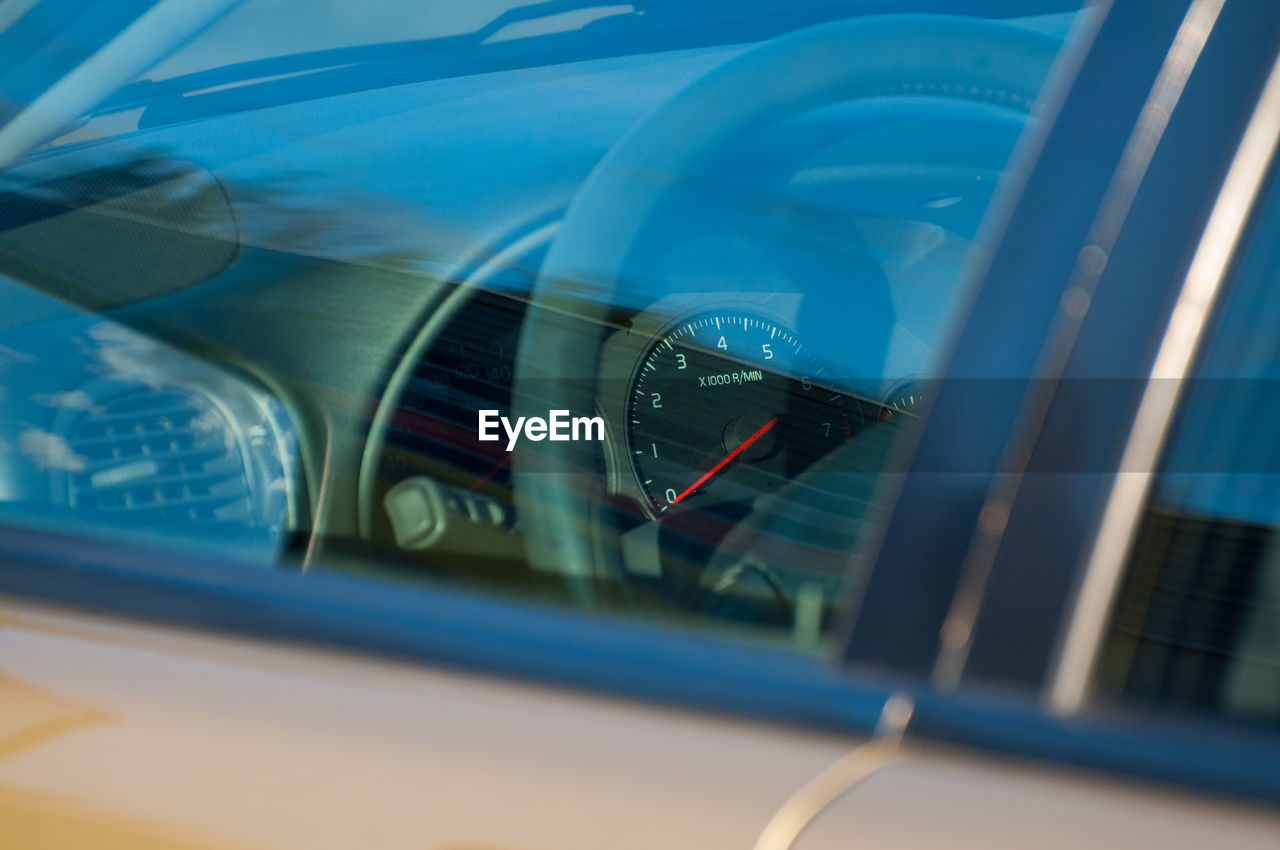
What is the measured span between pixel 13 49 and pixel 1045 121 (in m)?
1.44

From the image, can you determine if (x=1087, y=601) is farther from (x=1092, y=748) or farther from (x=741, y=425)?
(x=741, y=425)

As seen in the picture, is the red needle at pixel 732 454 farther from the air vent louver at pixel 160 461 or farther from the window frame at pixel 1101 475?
the air vent louver at pixel 160 461

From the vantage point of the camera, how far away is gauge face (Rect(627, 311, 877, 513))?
127cm

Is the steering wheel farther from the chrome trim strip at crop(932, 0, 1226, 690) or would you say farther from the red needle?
the chrome trim strip at crop(932, 0, 1226, 690)

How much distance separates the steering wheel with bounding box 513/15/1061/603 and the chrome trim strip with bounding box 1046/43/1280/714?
1.39ft

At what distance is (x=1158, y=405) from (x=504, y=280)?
0.83m

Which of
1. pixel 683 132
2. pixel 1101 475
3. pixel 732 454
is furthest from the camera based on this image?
pixel 683 132

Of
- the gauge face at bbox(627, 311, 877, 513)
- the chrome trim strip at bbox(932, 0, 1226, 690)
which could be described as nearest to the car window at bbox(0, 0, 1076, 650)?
the gauge face at bbox(627, 311, 877, 513)

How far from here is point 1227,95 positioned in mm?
920

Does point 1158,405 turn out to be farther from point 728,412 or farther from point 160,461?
point 160,461

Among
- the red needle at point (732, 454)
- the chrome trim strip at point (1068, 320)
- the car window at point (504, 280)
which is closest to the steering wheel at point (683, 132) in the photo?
the car window at point (504, 280)

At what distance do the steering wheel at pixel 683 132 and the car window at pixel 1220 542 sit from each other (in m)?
0.48

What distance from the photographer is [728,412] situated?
53.3 inches

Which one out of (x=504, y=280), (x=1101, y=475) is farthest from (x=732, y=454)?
(x=1101, y=475)
